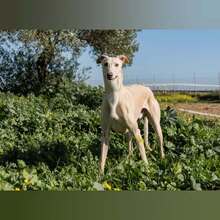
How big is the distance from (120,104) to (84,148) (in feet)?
1.65

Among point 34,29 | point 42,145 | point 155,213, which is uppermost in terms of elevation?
point 34,29

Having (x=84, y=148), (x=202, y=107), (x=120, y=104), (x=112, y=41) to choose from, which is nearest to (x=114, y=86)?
(x=120, y=104)

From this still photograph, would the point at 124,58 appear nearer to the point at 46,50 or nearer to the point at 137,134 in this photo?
the point at 137,134

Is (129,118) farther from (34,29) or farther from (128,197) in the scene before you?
(34,29)

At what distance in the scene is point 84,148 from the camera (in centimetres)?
488

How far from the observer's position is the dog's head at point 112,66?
178 inches

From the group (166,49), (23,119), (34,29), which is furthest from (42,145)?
(166,49)

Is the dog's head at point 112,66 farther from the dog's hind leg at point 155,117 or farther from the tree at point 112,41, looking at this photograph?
the dog's hind leg at point 155,117

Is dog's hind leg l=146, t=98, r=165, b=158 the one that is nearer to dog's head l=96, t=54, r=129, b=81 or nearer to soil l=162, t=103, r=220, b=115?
soil l=162, t=103, r=220, b=115

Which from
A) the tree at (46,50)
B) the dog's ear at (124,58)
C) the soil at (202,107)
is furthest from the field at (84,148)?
the dog's ear at (124,58)

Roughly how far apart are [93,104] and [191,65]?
88cm

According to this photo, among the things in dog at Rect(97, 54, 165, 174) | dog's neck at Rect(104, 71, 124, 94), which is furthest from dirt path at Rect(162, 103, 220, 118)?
dog's neck at Rect(104, 71, 124, 94)

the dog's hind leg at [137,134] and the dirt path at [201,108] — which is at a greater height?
the dirt path at [201,108]

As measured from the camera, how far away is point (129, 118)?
4.60 m
